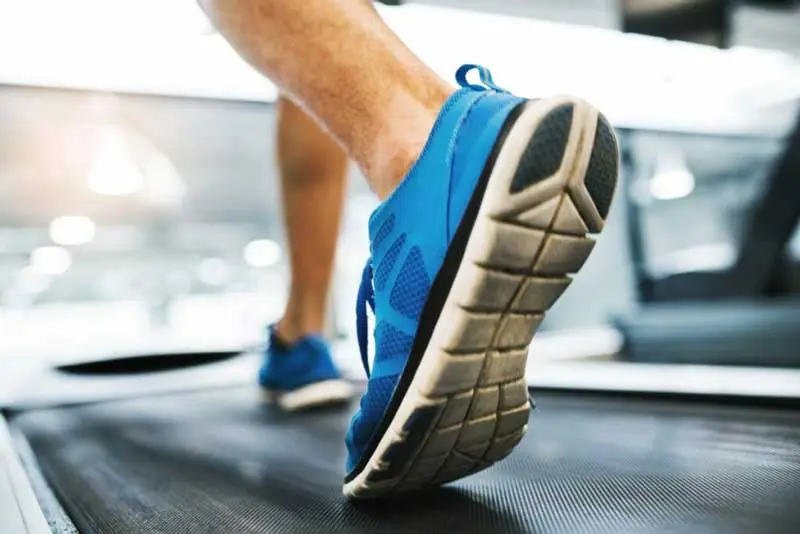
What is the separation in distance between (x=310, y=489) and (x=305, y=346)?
22.1 inches

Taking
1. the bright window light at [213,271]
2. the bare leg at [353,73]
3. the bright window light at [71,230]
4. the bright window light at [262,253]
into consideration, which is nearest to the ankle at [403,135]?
the bare leg at [353,73]

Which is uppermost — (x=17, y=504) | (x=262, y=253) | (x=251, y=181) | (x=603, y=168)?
(x=603, y=168)

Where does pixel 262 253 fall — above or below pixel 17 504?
below

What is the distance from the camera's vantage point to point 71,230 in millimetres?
3494

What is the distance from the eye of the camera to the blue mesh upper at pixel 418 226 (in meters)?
0.54

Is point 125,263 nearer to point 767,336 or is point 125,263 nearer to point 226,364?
point 226,364

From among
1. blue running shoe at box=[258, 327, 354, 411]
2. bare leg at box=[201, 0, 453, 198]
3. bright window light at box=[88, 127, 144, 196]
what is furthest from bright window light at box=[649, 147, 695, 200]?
bare leg at box=[201, 0, 453, 198]

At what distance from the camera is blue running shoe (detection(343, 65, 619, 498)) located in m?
0.51

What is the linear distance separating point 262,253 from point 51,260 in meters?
1.05

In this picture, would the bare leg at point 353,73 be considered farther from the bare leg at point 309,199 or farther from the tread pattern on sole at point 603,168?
the bare leg at point 309,199

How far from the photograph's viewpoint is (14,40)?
276 cm

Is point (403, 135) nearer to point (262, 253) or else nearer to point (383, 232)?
point (383, 232)

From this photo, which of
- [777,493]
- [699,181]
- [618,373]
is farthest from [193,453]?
[699,181]

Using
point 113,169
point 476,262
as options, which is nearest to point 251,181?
point 113,169
